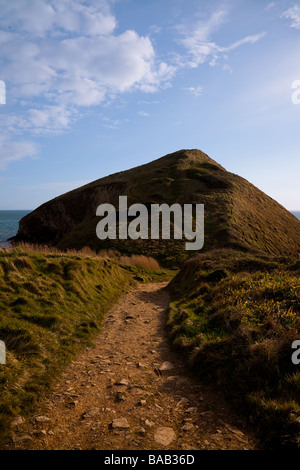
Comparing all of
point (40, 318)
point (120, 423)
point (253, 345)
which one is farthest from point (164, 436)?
point (40, 318)

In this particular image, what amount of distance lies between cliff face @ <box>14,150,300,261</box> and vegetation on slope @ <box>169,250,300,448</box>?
2681 centimetres

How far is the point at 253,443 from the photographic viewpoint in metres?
4.55

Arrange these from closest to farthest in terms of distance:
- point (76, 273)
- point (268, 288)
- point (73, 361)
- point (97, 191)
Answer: point (73, 361)
point (268, 288)
point (76, 273)
point (97, 191)

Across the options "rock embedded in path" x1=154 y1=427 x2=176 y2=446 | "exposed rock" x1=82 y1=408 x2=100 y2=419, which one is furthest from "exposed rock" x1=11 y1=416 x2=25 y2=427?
"rock embedded in path" x1=154 y1=427 x2=176 y2=446

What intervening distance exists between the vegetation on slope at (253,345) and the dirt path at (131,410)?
0.49 m

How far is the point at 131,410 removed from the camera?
5.72 meters

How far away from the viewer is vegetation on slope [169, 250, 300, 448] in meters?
4.93

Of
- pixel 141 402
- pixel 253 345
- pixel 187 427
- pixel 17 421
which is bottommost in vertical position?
pixel 141 402

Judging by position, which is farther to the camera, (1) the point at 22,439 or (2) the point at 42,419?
(2) the point at 42,419

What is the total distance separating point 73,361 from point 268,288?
7336mm

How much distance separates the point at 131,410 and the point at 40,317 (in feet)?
17.1

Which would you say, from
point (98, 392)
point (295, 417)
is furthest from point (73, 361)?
point (295, 417)

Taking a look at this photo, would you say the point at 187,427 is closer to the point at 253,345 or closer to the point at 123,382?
the point at 123,382
